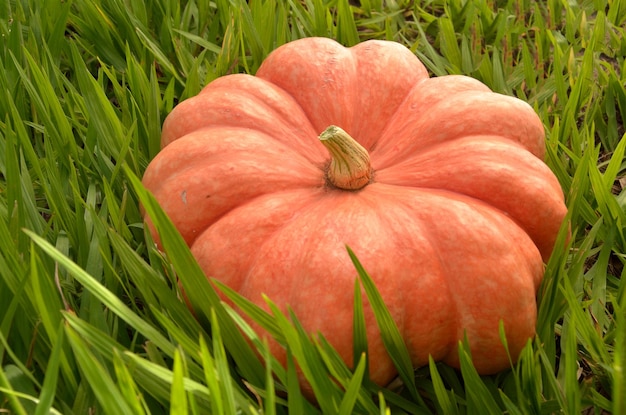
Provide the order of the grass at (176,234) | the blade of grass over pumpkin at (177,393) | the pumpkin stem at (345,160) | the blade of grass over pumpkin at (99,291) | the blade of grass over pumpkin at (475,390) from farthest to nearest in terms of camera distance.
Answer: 1. the pumpkin stem at (345,160)
2. the blade of grass over pumpkin at (475,390)
3. the grass at (176,234)
4. the blade of grass over pumpkin at (99,291)
5. the blade of grass over pumpkin at (177,393)

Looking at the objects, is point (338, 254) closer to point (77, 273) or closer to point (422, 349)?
point (422, 349)

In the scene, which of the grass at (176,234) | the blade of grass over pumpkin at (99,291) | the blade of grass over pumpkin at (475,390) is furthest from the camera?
the blade of grass over pumpkin at (475,390)

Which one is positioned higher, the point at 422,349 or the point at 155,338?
the point at 155,338

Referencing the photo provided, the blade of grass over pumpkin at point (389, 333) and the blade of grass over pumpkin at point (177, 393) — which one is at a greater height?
the blade of grass over pumpkin at point (177, 393)

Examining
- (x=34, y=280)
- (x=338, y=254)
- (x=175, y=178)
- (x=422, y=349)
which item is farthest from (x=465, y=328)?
(x=34, y=280)

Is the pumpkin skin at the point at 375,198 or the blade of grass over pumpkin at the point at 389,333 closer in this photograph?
the blade of grass over pumpkin at the point at 389,333

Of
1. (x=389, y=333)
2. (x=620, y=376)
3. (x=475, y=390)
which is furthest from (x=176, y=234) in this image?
(x=620, y=376)

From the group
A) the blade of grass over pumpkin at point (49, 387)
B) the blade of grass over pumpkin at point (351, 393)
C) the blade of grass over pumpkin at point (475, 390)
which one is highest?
the blade of grass over pumpkin at point (49, 387)

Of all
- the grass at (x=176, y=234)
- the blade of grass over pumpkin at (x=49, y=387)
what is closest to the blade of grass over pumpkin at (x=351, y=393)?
the grass at (x=176, y=234)

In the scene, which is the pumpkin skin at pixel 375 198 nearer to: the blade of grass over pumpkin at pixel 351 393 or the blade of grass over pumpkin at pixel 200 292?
the blade of grass over pumpkin at pixel 200 292
